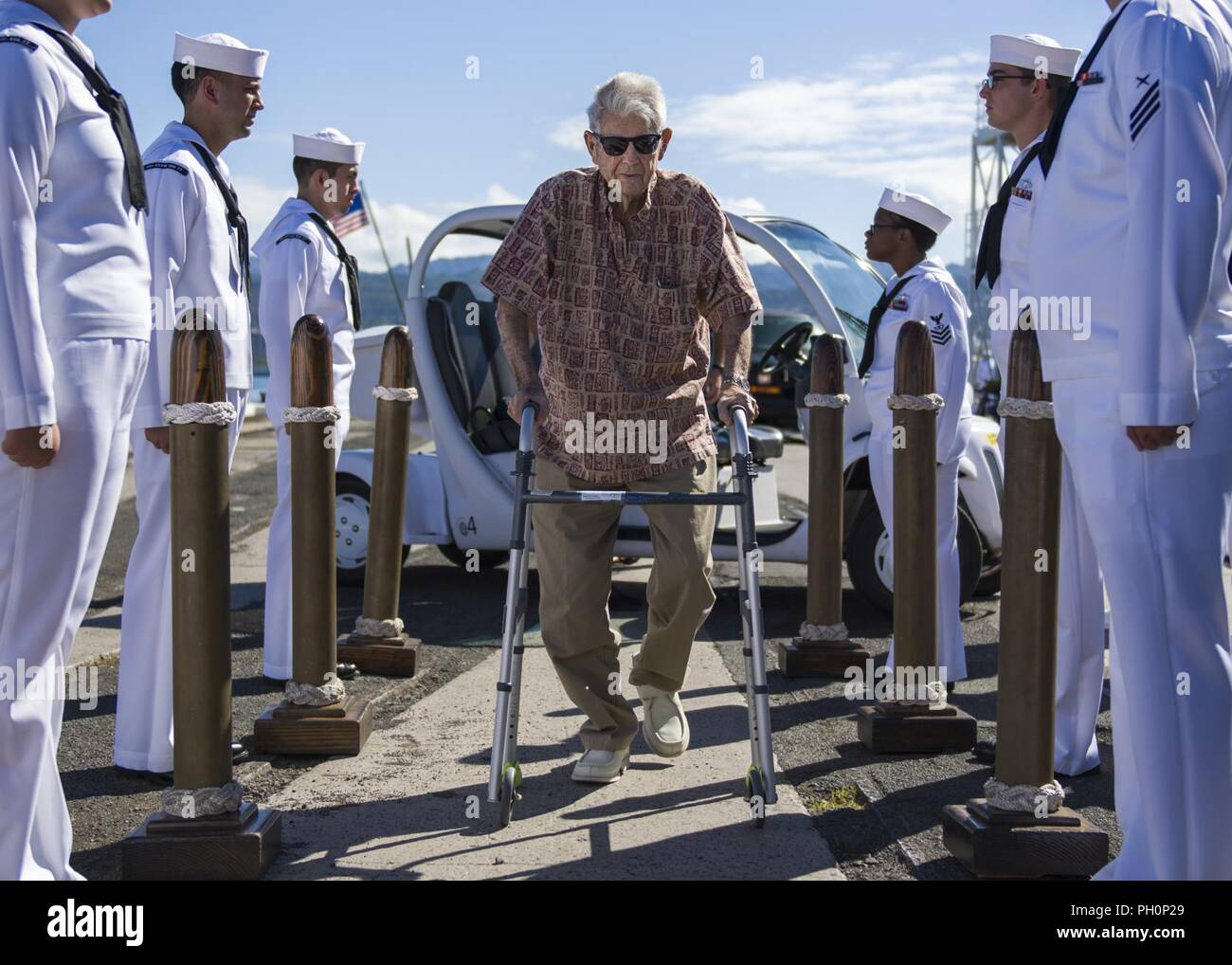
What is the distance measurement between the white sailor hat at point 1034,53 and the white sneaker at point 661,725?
275 centimetres

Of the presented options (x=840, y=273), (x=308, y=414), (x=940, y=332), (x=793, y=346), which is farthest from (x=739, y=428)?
(x=793, y=346)

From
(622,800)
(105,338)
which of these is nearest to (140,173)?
(105,338)

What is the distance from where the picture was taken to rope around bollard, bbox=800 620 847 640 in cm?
644

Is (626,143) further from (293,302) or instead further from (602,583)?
(293,302)

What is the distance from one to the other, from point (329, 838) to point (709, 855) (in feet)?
3.72

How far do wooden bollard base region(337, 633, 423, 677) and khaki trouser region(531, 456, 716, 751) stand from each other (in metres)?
2.02

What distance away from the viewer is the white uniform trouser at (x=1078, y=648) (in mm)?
4715

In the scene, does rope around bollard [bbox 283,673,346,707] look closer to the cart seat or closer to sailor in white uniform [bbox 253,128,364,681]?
sailor in white uniform [bbox 253,128,364,681]

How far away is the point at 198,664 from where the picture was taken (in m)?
3.72

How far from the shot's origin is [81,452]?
3340 mm

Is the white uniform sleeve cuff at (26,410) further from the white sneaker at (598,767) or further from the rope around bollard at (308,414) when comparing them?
the white sneaker at (598,767)

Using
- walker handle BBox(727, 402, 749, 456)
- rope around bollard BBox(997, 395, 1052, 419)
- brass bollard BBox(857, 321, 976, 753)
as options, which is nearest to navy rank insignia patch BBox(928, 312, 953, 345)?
brass bollard BBox(857, 321, 976, 753)

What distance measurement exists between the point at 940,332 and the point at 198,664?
3485mm
